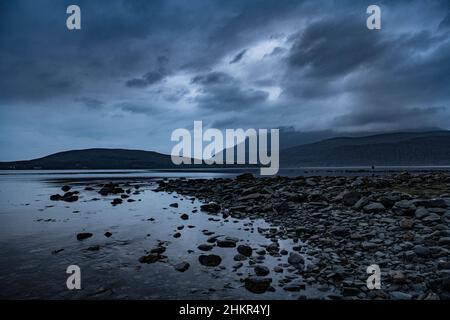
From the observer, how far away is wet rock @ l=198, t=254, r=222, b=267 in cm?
834

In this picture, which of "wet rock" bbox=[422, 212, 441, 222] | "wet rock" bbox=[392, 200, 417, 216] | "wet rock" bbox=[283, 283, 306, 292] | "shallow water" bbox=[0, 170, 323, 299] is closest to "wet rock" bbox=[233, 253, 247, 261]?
"shallow water" bbox=[0, 170, 323, 299]

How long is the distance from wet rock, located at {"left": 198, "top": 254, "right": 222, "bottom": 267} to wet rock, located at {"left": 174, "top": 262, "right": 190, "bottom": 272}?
0.52 m

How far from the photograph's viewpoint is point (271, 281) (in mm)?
6902

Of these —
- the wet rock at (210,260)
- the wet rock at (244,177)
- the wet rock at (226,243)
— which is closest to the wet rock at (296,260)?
the wet rock at (210,260)

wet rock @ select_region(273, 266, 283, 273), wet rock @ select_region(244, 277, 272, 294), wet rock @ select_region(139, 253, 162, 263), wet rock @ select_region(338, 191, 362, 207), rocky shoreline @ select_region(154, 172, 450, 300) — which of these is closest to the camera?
rocky shoreline @ select_region(154, 172, 450, 300)

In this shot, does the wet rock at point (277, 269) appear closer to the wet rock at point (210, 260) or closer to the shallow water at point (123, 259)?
the shallow water at point (123, 259)

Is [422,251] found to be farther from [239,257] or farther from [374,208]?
[374,208]

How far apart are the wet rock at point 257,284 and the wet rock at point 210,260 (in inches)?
68.7

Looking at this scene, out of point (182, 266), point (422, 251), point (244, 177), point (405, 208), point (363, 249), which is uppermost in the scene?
point (244, 177)

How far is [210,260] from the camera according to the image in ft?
27.7

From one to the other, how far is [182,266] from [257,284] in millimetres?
2597

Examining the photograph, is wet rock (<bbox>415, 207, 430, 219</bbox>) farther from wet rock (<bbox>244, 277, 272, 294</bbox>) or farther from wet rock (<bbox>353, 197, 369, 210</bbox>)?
wet rock (<bbox>244, 277, 272, 294</bbox>)

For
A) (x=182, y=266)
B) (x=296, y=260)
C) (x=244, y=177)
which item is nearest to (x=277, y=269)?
(x=296, y=260)
